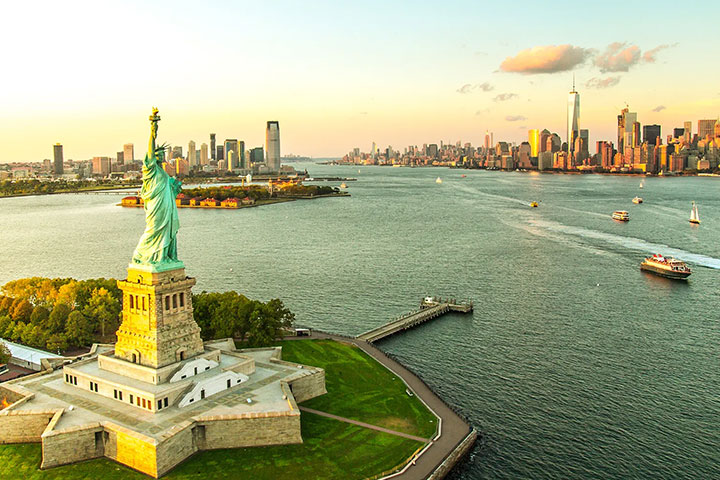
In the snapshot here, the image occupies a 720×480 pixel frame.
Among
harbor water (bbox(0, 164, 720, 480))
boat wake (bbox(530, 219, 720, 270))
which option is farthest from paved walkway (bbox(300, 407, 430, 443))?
boat wake (bbox(530, 219, 720, 270))

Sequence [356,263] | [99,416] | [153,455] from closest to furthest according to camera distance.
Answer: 1. [153,455]
2. [99,416]
3. [356,263]

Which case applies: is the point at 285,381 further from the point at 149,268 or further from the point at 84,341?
the point at 84,341

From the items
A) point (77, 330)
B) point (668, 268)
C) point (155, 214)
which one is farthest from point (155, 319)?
point (668, 268)

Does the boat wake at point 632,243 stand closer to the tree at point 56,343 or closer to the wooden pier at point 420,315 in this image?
the wooden pier at point 420,315

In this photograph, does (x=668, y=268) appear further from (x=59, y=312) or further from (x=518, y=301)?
(x=59, y=312)

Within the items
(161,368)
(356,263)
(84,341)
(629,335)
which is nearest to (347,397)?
(161,368)

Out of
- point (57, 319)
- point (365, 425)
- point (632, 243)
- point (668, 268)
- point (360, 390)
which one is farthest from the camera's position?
point (632, 243)
